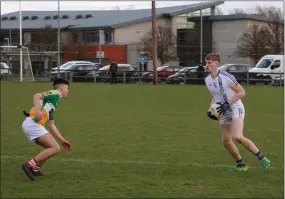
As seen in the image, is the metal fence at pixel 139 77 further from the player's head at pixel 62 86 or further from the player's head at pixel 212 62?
the player's head at pixel 62 86

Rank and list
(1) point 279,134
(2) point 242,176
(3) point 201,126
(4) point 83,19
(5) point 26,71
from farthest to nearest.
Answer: (4) point 83,19 → (5) point 26,71 → (3) point 201,126 → (1) point 279,134 → (2) point 242,176

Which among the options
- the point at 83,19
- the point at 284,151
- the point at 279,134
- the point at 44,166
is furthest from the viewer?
the point at 83,19

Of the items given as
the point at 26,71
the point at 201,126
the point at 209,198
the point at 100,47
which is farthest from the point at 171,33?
the point at 209,198

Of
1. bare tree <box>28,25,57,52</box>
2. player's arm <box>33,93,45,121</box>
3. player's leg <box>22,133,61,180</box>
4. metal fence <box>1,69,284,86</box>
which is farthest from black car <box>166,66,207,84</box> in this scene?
player's arm <box>33,93,45,121</box>

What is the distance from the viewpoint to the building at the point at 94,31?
223ft

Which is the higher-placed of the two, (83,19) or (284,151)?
(83,19)

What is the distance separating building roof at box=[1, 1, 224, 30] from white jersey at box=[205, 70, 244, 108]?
181 feet

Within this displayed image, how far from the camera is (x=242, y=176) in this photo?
31.0ft

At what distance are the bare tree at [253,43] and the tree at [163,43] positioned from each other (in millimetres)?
7753

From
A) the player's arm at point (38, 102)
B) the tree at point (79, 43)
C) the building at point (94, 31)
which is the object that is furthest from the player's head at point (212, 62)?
the tree at point (79, 43)

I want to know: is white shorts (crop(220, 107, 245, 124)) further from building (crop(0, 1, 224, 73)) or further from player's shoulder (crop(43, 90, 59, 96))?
building (crop(0, 1, 224, 73))

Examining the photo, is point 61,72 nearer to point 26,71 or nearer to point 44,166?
point 26,71

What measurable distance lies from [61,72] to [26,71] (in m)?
4.63

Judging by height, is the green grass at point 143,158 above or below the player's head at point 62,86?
below
